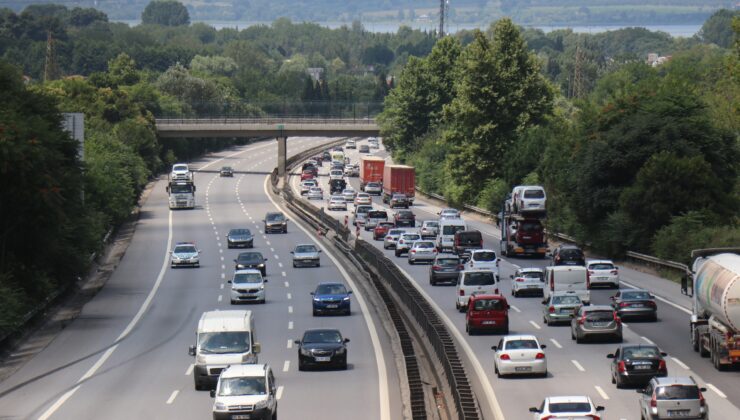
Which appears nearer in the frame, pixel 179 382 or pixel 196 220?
pixel 179 382

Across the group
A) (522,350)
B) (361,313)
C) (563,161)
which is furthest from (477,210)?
(522,350)

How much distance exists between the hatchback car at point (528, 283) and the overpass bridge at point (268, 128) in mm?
102561

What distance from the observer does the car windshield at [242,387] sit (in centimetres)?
3269

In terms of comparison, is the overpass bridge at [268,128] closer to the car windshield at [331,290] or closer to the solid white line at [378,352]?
the solid white line at [378,352]

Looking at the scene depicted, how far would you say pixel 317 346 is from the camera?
1695 inches

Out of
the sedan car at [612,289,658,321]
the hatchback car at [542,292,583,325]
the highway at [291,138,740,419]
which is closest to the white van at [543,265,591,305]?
the highway at [291,138,740,419]

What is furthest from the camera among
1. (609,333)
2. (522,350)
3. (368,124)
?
(368,124)

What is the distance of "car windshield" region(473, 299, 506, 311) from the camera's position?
4947 centimetres

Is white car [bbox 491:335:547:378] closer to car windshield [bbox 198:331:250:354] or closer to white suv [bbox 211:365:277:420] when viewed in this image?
car windshield [bbox 198:331:250:354]

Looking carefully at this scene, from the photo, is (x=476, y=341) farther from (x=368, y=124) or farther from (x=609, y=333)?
(x=368, y=124)

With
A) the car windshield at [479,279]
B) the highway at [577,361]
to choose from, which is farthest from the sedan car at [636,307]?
the car windshield at [479,279]

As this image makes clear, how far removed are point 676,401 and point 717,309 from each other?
947 centimetres

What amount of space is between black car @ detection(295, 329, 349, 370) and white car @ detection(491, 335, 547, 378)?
5101 mm

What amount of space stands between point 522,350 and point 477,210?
76.9 meters
